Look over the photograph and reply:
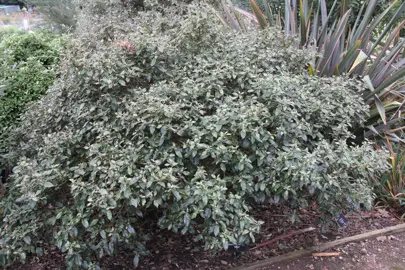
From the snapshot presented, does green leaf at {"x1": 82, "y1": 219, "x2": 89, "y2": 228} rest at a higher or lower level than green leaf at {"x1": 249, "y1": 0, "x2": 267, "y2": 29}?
lower

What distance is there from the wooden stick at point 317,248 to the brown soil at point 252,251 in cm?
6

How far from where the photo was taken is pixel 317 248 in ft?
9.49

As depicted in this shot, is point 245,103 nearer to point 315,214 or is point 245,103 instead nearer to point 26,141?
point 315,214

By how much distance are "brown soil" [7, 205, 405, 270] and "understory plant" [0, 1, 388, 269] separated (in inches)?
11.8

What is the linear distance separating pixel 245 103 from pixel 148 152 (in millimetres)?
718

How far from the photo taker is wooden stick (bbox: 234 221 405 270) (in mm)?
2699

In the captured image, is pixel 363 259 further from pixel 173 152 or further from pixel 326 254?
pixel 173 152

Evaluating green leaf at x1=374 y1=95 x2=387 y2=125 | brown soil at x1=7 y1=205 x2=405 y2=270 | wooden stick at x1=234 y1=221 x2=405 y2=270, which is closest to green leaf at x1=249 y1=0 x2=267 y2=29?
green leaf at x1=374 y1=95 x2=387 y2=125

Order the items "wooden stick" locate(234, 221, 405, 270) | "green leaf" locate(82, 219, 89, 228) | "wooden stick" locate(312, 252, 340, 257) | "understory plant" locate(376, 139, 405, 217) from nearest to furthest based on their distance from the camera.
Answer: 1. "green leaf" locate(82, 219, 89, 228)
2. "wooden stick" locate(234, 221, 405, 270)
3. "wooden stick" locate(312, 252, 340, 257)
4. "understory plant" locate(376, 139, 405, 217)

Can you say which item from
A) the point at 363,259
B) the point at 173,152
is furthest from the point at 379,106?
the point at 173,152

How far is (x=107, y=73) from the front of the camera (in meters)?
2.33

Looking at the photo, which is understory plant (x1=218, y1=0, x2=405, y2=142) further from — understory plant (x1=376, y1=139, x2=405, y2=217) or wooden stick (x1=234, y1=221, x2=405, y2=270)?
wooden stick (x1=234, y1=221, x2=405, y2=270)

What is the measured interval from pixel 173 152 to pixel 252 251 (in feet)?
3.97

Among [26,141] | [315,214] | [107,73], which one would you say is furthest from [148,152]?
[315,214]
